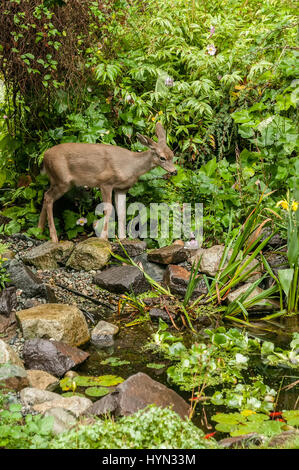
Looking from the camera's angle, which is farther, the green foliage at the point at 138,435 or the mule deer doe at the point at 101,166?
the mule deer doe at the point at 101,166

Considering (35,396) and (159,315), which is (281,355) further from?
(35,396)

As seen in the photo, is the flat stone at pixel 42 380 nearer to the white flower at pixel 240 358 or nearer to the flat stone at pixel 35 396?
the flat stone at pixel 35 396

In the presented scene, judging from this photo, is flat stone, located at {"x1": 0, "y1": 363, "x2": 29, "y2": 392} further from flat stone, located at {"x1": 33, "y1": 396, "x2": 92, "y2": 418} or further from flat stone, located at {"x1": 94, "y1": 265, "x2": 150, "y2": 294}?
flat stone, located at {"x1": 94, "y1": 265, "x2": 150, "y2": 294}

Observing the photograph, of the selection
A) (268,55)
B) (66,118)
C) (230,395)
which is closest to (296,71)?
(268,55)

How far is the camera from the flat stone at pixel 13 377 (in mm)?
3518

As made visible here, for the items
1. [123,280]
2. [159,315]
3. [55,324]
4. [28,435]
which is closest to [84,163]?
[123,280]

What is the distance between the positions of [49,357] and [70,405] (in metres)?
0.71

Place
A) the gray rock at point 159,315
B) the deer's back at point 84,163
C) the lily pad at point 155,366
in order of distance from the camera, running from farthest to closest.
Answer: the deer's back at point 84,163
the gray rock at point 159,315
the lily pad at point 155,366

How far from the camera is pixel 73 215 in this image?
6.90 metres

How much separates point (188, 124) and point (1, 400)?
5.21m

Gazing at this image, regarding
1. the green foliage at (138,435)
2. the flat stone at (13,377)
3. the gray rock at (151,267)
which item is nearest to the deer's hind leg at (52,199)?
the gray rock at (151,267)

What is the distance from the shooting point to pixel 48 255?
6008 millimetres

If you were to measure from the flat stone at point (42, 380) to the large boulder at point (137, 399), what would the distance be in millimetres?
610

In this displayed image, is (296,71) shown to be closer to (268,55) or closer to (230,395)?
(268,55)
